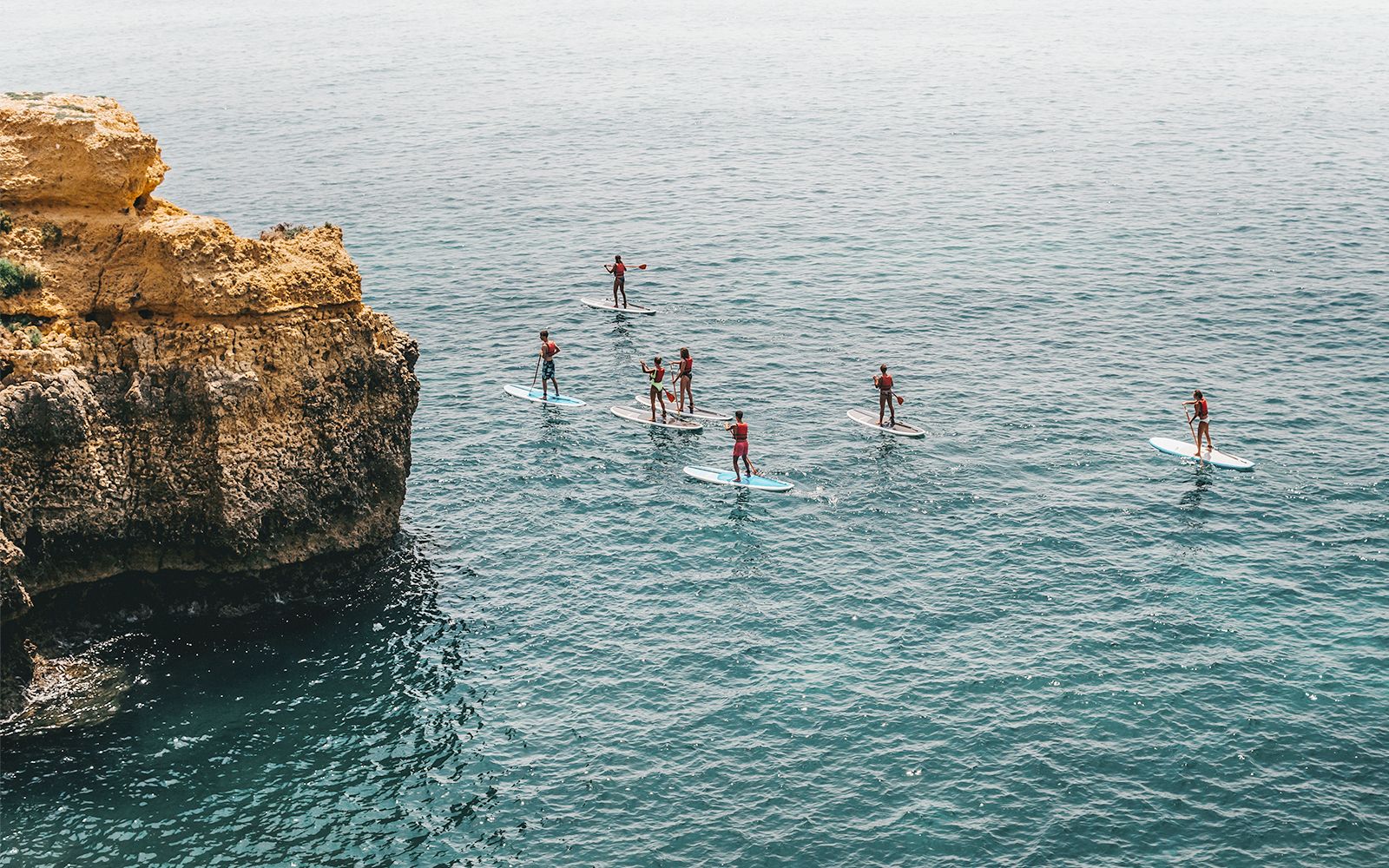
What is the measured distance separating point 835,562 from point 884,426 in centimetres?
1220

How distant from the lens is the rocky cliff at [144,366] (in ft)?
137

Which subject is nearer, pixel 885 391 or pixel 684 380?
pixel 885 391

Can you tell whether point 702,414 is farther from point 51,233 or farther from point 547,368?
point 51,233

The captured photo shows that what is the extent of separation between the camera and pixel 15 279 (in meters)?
42.0

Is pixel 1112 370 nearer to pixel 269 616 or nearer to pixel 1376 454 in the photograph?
pixel 1376 454

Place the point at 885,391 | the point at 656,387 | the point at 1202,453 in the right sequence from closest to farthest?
the point at 1202,453 → the point at 885,391 → the point at 656,387

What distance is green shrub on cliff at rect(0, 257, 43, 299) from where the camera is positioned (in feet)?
137

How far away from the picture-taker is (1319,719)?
39125 mm

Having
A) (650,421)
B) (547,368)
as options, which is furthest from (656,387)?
(547,368)

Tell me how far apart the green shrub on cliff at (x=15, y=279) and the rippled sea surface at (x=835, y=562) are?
1152 cm

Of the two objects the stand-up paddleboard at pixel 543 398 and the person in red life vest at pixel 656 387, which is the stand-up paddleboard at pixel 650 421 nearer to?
the person in red life vest at pixel 656 387

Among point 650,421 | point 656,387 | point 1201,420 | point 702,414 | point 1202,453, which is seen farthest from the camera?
point 702,414

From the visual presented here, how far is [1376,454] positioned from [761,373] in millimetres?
27457

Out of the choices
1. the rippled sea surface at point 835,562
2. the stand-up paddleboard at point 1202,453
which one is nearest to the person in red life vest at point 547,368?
the rippled sea surface at point 835,562
